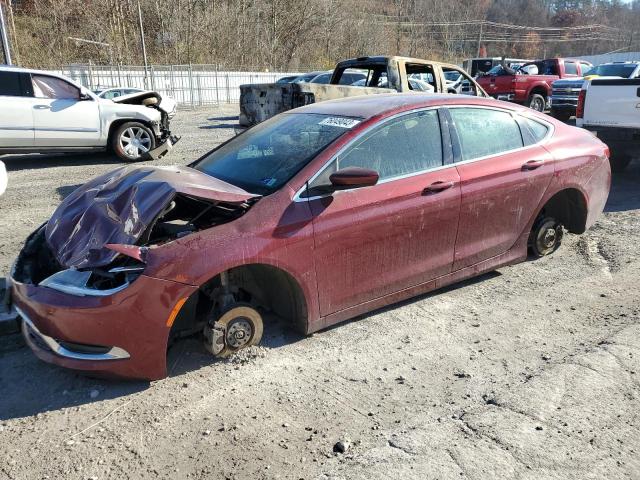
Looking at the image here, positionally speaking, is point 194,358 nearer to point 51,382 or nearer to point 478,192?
point 51,382

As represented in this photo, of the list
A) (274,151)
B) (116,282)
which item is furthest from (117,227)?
(274,151)

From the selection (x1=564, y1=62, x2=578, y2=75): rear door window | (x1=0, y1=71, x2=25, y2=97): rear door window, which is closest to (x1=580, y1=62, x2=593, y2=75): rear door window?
(x1=564, y1=62, x2=578, y2=75): rear door window

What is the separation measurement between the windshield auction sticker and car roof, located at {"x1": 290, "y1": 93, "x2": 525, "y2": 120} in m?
0.07

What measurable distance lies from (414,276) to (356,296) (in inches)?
21.5

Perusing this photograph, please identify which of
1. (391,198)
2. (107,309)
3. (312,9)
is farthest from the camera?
(312,9)

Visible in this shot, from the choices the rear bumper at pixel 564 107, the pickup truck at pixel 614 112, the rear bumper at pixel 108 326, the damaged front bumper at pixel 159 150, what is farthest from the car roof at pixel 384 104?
the rear bumper at pixel 564 107

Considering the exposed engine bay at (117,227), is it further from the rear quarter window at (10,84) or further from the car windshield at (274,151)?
the rear quarter window at (10,84)

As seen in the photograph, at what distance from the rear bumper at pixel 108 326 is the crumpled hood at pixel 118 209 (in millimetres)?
256

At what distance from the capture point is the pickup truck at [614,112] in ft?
25.8

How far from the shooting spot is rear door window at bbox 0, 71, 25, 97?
369 inches

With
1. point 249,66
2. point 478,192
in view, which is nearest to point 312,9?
point 249,66

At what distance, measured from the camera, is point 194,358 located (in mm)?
3414

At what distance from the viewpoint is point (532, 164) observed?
176 inches

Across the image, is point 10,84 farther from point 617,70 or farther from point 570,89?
point 617,70
